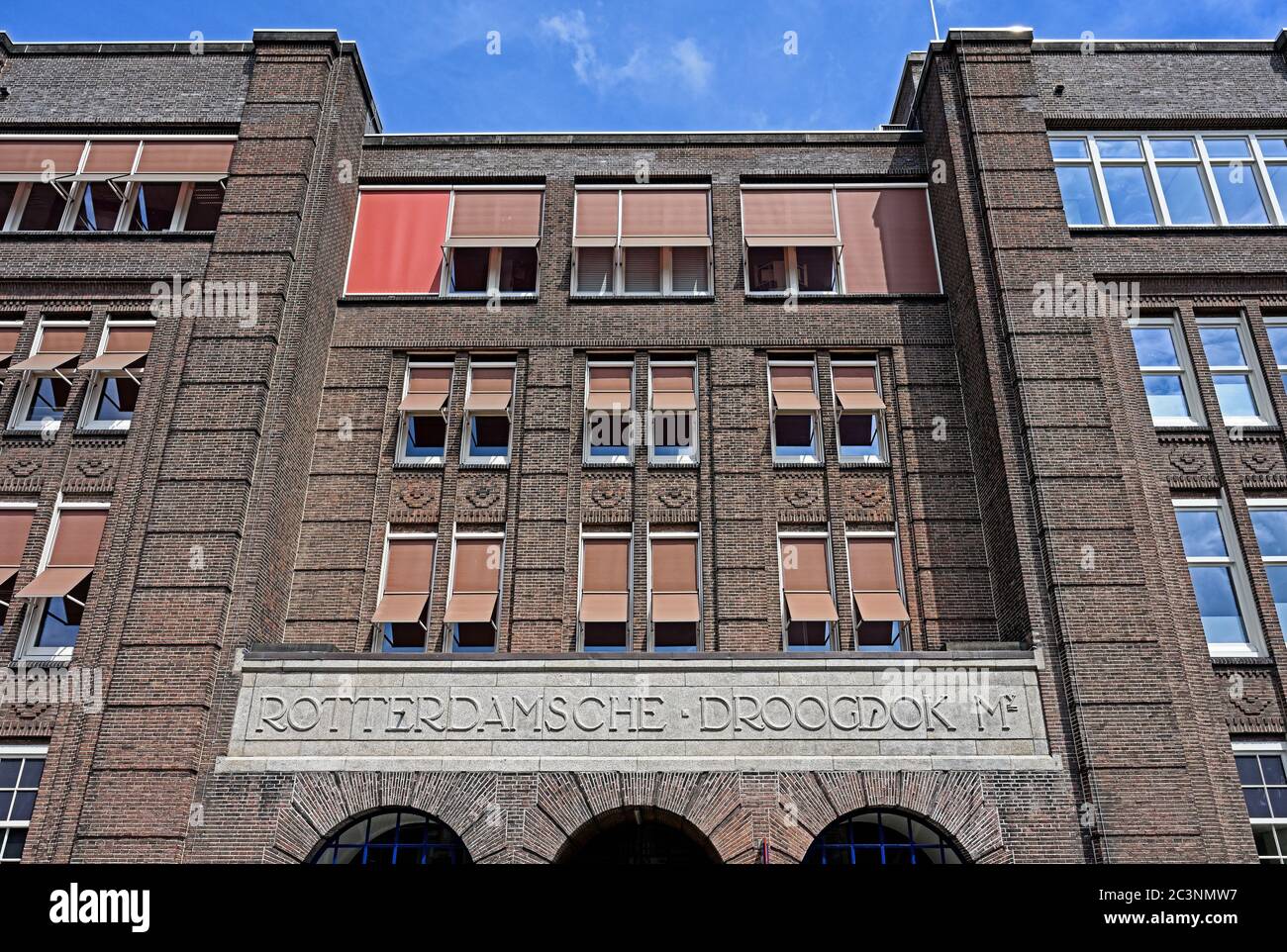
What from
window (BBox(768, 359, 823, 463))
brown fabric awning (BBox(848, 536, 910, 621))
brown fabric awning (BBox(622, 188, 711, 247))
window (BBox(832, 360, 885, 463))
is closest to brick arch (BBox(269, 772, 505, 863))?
brown fabric awning (BBox(848, 536, 910, 621))

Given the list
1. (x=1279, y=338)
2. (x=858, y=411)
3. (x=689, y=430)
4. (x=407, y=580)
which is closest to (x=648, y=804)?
(x=407, y=580)

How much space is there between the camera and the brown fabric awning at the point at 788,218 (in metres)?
22.1

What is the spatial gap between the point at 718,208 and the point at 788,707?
38.0 ft

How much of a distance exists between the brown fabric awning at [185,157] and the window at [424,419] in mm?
6210

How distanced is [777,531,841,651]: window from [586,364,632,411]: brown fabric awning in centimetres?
421

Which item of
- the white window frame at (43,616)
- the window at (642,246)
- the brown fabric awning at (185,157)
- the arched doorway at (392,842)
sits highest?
the brown fabric awning at (185,157)

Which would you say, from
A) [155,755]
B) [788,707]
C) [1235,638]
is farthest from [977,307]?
[155,755]

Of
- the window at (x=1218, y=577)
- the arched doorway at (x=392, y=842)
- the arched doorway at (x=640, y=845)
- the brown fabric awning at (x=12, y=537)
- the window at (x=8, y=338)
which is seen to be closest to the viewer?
the arched doorway at (x=392, y=842)

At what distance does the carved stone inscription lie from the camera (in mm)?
15781

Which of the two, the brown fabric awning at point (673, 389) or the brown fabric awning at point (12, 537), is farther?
the brown fabric awning at point (673, 389)

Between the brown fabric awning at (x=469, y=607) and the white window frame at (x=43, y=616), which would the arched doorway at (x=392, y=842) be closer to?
the brown fabric awning at (x=469, y=607)

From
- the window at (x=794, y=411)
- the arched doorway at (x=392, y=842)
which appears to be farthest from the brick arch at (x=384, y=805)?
the window at (x=794, y=411)

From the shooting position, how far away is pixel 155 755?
1556 cm

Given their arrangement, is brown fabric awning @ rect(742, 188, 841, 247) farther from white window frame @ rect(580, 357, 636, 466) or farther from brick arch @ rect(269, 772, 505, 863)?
brick arch @ rect(269, 772, 505, 863)
